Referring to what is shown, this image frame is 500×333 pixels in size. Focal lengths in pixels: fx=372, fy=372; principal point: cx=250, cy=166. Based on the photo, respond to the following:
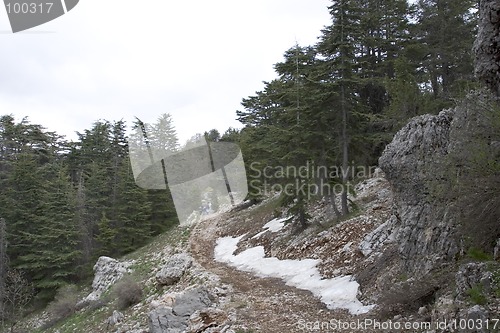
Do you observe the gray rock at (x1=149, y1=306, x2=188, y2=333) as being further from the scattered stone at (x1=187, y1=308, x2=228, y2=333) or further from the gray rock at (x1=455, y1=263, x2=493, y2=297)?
the gray rock at (x1=455, y1=263, x2=493, y2=297)

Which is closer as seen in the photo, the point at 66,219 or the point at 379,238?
the point at 379,238

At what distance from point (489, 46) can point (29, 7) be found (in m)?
10.5

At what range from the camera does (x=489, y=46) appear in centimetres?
771

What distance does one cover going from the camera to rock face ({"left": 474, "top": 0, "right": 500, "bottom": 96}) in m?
7.45

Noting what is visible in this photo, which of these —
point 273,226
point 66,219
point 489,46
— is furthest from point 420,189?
point 66,219

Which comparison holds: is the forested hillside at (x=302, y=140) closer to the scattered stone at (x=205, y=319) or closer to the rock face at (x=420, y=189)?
the rock face at (x=420, y=189)

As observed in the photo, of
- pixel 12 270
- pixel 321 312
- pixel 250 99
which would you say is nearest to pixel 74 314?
pixel 12 270

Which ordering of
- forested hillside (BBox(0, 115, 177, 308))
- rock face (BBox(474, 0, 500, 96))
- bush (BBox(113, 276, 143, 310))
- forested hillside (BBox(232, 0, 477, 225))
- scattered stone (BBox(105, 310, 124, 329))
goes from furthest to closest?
forested hillside (BBox(0, 115, 177, 308)) < forested hillside (BBox(232, 0, 477, 225)) < bush (BBox(113, 276, 143, 310)) < scattered stone (BBox(105, 310, 124, 329)) < rock face (BBox(474, 0, 500, 96))

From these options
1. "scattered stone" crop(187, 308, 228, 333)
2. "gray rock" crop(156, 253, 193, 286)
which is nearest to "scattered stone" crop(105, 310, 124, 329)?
"gray rock" crop(156, 253, 193, 286)

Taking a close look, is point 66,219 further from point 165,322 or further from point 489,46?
point 489,46

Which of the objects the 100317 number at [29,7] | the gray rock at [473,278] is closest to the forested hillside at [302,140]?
the gray rock at [473,278]

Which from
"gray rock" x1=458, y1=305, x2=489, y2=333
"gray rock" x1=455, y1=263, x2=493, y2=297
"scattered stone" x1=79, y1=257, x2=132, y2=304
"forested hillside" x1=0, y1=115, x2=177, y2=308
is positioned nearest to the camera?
"gray rock" x1=458, y1=305, x2=489, y2=333

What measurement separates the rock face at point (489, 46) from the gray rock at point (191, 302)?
896 cm

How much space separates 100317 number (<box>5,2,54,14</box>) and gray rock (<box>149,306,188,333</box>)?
826 cm
